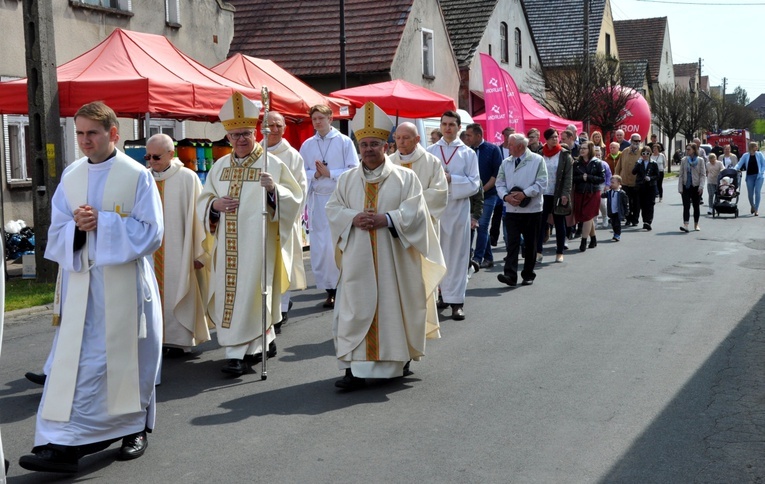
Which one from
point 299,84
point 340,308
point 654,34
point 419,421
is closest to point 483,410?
point 419,421

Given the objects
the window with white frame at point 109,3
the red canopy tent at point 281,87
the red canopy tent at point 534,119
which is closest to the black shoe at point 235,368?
the red canopy tent at point 281,87

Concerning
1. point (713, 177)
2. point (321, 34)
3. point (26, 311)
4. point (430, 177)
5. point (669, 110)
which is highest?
point (321, 34)

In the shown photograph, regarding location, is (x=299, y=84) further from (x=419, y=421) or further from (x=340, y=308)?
(x=419, y=421)

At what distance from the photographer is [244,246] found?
25.2ft

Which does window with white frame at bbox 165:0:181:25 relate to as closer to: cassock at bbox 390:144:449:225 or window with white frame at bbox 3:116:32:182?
window with white frame at bbox 3:116:32:182

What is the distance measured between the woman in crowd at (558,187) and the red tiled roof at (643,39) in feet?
175

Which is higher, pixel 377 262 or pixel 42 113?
pixel 42 113

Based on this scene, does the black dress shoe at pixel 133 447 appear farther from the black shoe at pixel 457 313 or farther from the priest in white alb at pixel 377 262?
the black shoe at pixel 457 313

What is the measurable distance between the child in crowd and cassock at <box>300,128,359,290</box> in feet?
27.2

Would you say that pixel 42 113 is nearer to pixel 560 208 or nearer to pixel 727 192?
pixel 560 208

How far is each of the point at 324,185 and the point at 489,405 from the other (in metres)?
5.02

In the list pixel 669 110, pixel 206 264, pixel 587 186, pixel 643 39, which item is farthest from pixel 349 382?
pixel 643 39

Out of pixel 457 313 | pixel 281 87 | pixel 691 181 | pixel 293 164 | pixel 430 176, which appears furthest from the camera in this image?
pixel 691 181

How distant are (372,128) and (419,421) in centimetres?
219
